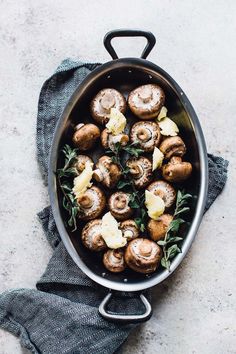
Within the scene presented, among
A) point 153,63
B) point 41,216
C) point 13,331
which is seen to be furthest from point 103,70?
point 13,331

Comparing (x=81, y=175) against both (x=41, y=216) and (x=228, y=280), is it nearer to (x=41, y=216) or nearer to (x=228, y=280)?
(x=41, y=216)

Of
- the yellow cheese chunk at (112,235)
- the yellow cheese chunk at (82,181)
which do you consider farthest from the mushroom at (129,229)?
the yellow cheese chunk at (82,181)

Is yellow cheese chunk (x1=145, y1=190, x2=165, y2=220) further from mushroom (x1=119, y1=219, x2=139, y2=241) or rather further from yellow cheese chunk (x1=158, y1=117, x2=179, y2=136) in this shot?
yellow cheese chunk (x1=158, y1=117, x2=179, y2=136)

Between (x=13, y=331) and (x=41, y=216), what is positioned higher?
(x=41, y=216)

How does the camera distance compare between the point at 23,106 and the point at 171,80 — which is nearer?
the point at 171,80

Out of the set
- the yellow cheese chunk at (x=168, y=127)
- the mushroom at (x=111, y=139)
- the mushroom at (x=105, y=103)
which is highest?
the mushroom at (x=105, y=103)

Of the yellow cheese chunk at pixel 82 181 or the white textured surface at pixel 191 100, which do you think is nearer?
the yellow cheese chunk at pixel 82 181

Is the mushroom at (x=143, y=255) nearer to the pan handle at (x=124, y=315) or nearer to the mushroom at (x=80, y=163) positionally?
the pan handle at (x=124, y=315)
